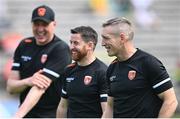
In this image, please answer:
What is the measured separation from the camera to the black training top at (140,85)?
279 inches

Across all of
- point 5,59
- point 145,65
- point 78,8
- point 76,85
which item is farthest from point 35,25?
point 78,8

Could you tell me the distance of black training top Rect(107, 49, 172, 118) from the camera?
23.2 feet

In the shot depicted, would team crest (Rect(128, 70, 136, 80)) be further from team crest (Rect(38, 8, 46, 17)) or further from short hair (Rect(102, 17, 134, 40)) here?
team crest (Rect(38, 8, 46, 17))

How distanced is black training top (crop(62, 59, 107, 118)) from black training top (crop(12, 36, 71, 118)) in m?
0.76

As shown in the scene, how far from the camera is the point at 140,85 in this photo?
23.5ft

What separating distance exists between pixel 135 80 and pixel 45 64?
2.09 m

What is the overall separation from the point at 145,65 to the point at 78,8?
1552 cm

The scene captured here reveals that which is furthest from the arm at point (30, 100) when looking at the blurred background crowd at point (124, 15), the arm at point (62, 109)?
the blurred background crowd at point (124, 15)

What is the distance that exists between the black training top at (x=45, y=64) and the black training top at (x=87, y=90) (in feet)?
2.49

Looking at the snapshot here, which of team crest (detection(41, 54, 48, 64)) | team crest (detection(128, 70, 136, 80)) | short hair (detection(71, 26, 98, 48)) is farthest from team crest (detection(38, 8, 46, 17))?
team crest (detection(128, 70, 136, 80))

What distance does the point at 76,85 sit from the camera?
8148mm

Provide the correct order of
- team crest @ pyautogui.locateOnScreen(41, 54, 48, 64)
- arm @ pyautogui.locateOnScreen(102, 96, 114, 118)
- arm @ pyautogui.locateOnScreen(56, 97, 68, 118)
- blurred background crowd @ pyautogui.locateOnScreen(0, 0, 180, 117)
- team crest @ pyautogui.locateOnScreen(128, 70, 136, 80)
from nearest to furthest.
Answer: team crest @ pyautogui.locateOnScreen(128, 70, 136, 80) → arm @ pyautogui.locateOnScreen(102, 96, 114, 118) → arm @ pyautogui.locateOnScreen(56, 97, 68, 118) → team crest @ pyautogui.locateOnScreen(41, 54, 48, 64) → blurred background crowd @ pyautogui.locateOnScreen(0, 0, 180, 117)

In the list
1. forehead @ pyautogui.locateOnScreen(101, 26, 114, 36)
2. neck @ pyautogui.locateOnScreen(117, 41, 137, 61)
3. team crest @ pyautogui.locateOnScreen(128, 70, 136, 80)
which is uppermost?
forehead @ pyautogui.locateOnScreen(101, 26, 114, 36)

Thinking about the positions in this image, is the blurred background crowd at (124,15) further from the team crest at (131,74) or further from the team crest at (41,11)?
the team crest at (131,74)
